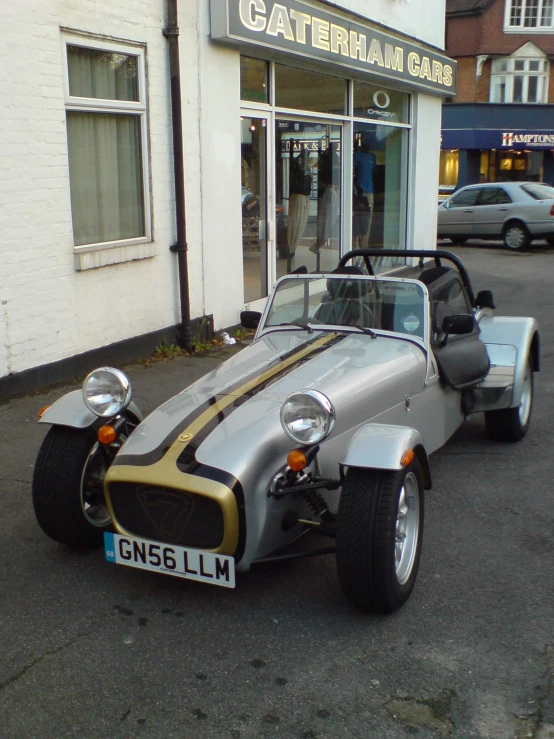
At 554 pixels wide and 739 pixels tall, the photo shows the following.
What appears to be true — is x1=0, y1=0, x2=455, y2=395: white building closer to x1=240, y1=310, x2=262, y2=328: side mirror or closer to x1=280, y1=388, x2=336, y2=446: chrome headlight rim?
x1=240, y1=310, x2=262, y2=328: side mirror

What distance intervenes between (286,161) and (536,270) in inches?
278

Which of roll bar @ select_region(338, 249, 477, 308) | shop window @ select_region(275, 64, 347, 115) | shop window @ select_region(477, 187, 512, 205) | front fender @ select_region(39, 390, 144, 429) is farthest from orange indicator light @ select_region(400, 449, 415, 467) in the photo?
shop window @ select_region(477, 187, 512, 205)

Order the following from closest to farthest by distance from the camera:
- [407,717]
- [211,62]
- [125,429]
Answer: [407,717], [125,429], [211,62]

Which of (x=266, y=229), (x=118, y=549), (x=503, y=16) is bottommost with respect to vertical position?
(x=118, y=549)

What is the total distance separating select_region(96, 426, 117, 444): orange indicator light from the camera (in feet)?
13.8

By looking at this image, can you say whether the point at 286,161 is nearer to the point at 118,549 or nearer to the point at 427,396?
the point at 427,396

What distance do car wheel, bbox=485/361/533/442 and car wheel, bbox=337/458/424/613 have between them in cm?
253

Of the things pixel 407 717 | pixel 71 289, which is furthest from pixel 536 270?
pixel 407 717

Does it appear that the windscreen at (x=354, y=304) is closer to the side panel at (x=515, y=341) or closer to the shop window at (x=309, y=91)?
the side panel at (x=515, y=341)

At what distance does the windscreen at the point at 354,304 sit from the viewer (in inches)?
204

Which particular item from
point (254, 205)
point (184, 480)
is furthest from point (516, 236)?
point (184, 480)

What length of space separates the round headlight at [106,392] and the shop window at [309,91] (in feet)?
23.9

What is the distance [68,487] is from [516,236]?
17.2 m

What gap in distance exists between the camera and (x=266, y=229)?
34.8 ft
